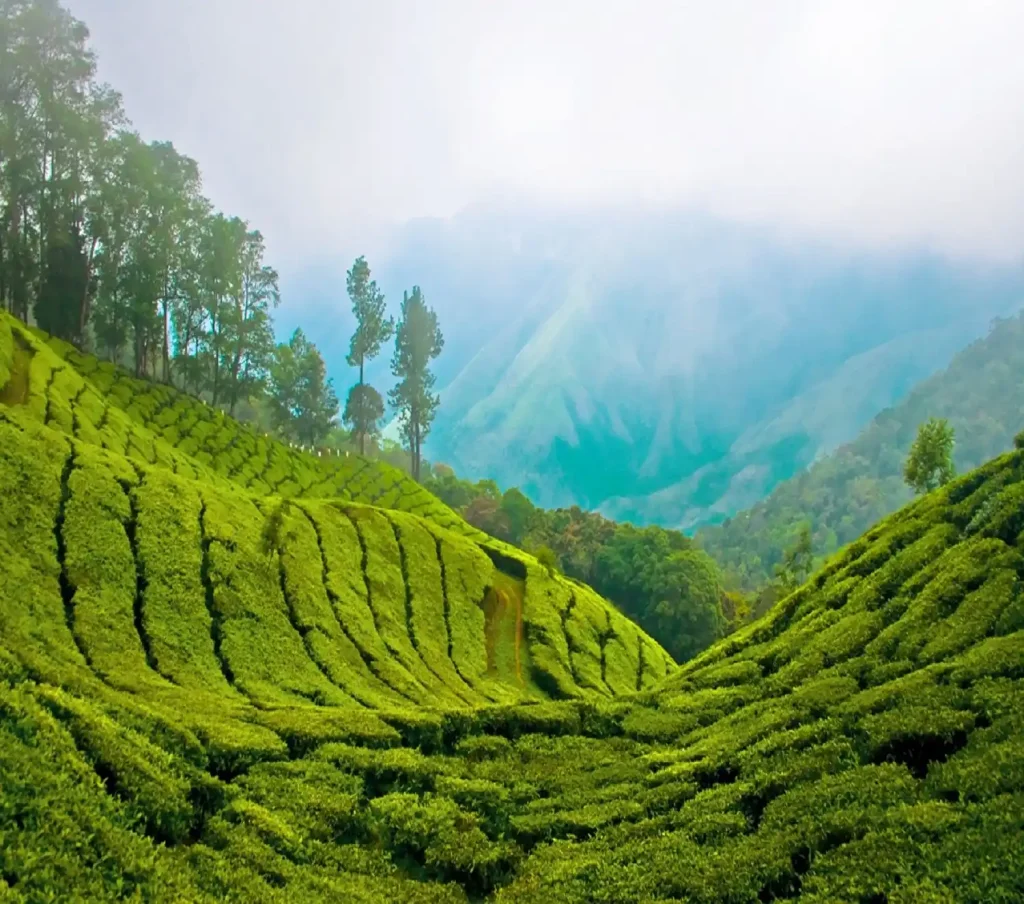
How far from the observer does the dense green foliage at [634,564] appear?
62.5 meters

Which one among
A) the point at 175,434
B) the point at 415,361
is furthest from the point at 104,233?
the point at 415,361

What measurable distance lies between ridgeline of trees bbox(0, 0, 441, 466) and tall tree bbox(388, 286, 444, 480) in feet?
44.3

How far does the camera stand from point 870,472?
579ft

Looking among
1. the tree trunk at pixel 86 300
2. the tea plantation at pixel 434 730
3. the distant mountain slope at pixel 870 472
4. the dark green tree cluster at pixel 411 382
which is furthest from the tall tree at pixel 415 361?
the distant mountain slope at pixel 870 472

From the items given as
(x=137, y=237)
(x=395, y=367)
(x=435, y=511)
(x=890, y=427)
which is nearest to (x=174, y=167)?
(x=137, y=237)

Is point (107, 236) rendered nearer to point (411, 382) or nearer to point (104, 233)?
point (104, 233)

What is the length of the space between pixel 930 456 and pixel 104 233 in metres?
53.6

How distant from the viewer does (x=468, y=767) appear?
1630 centimetres

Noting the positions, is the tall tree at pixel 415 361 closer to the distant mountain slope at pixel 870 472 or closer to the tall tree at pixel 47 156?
the tall tree at pixel 47 156

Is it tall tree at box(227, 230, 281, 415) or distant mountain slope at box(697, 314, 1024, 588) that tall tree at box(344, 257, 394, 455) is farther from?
distant mountain slope at box(697, 314, 1024, 588)

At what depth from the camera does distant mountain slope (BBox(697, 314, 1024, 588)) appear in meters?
155

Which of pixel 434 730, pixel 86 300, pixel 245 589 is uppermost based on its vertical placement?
pixel 86 300

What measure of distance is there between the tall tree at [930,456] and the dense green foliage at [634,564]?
86.6 feet

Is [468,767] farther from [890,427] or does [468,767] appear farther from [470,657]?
[890,427]
